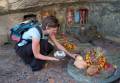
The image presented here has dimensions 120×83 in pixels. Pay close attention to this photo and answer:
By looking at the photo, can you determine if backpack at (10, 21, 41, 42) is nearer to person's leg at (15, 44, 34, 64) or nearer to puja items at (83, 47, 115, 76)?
person's leg at (15, 44, 34, 64)

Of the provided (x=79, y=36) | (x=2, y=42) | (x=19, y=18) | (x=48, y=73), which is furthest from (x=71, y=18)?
(x=48, y=73)

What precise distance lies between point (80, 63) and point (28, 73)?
1.96 ft

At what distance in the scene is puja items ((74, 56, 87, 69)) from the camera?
3.30m

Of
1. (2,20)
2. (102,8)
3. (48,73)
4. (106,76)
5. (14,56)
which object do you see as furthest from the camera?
(102,8)

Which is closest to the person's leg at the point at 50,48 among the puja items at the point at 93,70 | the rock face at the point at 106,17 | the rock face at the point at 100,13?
the puja items at the point at 93,70

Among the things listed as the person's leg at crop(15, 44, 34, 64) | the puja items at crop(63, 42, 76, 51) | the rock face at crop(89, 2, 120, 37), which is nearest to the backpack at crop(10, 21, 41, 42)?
the person's leg at crop(15, 44, 34, 64)

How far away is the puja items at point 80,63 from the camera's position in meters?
3.30

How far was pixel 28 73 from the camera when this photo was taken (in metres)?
3.42

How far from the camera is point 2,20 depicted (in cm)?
427

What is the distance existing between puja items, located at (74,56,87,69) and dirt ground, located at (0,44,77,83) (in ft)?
0.52

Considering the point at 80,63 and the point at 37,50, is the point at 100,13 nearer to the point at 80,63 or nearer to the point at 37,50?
the point at 80,63

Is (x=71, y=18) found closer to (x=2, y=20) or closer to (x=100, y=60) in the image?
(x=2, y=20)

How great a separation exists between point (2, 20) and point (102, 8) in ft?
4.84

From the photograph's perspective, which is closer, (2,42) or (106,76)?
(106,76)
